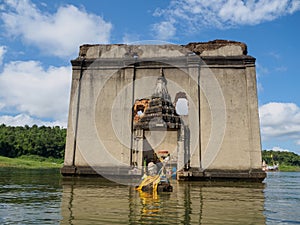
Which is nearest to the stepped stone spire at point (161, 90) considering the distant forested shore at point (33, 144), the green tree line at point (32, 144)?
the distant forested shore at point (33, 144)

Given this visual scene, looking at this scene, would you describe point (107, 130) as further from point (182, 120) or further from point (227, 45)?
point (227, 45)

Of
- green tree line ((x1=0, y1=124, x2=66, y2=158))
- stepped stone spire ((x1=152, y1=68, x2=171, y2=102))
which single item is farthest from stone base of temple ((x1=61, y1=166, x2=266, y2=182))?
green tree line ((x1=0, y1=124, x2=66, y2=158))

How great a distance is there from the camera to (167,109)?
1659 cm

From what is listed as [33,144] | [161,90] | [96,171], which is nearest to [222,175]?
[161,90]

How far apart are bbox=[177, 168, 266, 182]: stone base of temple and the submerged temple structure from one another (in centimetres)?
5

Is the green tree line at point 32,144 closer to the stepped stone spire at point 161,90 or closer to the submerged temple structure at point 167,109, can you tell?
the submerged temple structure at point 167,109

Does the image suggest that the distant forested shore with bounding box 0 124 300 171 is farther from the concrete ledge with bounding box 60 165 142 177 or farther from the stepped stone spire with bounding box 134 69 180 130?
the stepped stone spire with bounding box 134 69 180 130

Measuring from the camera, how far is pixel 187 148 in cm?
1672

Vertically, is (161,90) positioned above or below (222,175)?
above

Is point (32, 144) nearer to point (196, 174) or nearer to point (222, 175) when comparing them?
point (196, 174)

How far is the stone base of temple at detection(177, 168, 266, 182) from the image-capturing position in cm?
1576

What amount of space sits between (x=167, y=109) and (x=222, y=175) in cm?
477

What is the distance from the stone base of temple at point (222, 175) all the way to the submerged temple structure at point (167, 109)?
0.17 feet

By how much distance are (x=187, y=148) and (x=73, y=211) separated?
35.5 feet
